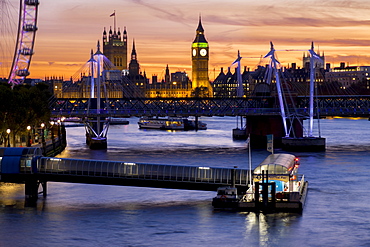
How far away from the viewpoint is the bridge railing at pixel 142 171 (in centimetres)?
3647

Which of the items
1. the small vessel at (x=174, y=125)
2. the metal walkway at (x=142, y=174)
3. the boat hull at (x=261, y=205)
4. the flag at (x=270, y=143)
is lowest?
the small vessel at (x=174, y=125)

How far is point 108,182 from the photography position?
122 ft

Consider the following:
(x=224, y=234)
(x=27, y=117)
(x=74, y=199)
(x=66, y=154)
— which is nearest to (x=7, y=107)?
(x=27, y=117)

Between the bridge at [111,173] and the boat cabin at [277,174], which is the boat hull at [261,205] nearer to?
the boat cabin at [277,174]

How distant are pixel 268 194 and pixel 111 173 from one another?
723cm

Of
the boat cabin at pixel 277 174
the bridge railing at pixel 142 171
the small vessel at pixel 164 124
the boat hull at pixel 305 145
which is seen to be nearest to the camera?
the boat cabin at pixel 277 174

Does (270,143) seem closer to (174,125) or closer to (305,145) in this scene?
(305,145)

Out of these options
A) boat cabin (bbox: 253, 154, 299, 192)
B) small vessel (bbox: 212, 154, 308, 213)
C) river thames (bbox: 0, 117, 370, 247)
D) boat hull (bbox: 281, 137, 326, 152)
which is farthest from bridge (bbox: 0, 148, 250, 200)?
boat hull (bbox: 281, 137, 326, 152)

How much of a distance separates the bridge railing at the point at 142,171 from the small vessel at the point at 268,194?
1.31 meters

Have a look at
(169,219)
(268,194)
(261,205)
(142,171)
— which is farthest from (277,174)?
(142,171)

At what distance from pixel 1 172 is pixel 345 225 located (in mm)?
15517

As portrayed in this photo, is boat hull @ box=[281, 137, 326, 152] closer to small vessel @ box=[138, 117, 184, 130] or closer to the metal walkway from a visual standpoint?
the metal walkway

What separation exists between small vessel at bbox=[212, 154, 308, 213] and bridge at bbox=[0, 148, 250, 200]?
139 centimetres

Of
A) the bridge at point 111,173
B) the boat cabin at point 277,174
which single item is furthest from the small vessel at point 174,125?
the boat cabin at point 277,174
